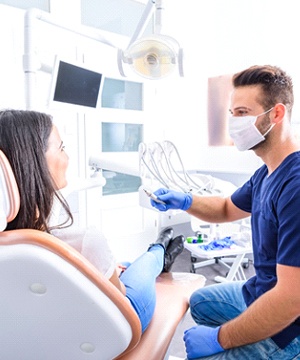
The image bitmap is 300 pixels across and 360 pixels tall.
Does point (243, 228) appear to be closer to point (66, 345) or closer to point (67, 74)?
point (67, 74)

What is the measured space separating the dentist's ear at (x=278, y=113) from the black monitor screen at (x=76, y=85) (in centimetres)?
97

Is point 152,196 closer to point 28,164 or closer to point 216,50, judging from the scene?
point 28,164

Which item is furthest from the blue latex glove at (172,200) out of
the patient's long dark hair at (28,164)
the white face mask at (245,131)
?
the patient's long dark hair at (28,164)

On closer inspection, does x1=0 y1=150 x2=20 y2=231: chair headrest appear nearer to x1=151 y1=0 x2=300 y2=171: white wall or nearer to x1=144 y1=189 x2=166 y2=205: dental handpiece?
x1=144 y1=189 x2=166 y2=205: dental handpiece

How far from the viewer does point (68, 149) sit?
260 cm

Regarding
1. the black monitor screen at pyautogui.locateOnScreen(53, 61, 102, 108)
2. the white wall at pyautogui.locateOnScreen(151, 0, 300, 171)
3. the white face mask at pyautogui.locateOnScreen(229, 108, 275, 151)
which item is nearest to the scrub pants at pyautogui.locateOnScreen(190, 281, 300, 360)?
the white face mask at pyautogui.locateOnScreen(229, 108, 275, 151)

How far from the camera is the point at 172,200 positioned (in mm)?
1438

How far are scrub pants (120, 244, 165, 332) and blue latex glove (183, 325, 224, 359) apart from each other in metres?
0.15

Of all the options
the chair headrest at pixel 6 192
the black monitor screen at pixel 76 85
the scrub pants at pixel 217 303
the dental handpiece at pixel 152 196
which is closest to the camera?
the chair headrest at pixel 6 192

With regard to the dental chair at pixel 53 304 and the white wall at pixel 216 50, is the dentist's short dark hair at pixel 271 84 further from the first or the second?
the white wall at pixel 216 50

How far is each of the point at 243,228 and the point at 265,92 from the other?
1.78m

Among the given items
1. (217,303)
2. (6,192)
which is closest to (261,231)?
(217,303)

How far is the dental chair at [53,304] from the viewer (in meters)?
0.59

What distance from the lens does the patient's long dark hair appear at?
806 millimetres
